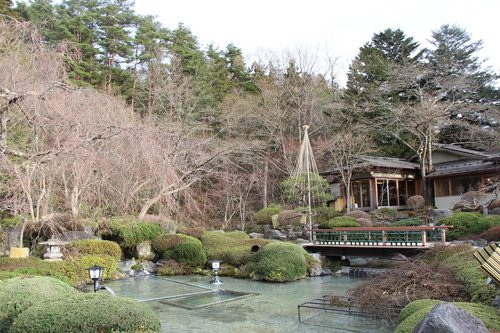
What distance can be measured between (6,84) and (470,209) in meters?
21.5

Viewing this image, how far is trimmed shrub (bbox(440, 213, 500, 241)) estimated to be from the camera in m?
14.7

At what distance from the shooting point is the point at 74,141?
22.5ft

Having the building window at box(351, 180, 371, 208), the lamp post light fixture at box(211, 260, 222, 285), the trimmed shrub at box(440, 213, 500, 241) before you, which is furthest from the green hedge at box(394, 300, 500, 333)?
the building window at box(351, 180, 371, 208)

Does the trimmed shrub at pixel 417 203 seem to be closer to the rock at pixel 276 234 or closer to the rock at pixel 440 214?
the rock at pixel 440 214

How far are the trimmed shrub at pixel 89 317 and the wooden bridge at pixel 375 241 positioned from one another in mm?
10725

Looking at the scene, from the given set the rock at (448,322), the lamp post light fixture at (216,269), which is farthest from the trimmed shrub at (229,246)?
the rock at (448,322)

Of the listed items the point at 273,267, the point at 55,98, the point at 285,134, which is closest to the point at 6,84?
the point at 55,98

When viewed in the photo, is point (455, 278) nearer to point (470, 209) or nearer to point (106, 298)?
point (106, 298)

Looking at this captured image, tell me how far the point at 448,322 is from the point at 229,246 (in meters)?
12.9

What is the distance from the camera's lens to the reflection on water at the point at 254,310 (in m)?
7.39

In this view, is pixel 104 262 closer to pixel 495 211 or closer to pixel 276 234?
pixel 276 234

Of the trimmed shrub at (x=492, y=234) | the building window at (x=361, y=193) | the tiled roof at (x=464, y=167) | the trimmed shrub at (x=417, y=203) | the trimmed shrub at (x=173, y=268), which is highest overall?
the tiled roof at (x=464, y=167)

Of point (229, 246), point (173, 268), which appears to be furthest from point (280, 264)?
point (173, 268)

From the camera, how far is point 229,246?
630 inches
